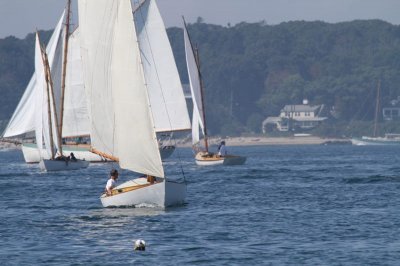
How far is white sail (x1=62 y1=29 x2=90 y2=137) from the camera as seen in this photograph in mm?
113125

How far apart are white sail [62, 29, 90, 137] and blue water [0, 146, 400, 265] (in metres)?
35.6

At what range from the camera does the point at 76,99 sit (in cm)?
11306

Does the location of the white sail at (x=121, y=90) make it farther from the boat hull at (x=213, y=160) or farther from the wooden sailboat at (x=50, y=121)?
the boat hull at (x=213, y=160)

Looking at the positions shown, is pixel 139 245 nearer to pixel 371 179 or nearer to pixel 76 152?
pixel 371 179

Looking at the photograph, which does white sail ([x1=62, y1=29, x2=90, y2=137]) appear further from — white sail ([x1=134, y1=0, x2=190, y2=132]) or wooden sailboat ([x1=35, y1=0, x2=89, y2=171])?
white sail ([x1=134, y1=0, x2=190, y2=132])

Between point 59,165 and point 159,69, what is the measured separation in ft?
44.4

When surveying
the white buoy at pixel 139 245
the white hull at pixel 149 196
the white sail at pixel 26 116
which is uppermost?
the white sail at pixel 26 116

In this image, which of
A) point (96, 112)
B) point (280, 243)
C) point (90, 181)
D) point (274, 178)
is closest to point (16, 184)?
point (90, 181)

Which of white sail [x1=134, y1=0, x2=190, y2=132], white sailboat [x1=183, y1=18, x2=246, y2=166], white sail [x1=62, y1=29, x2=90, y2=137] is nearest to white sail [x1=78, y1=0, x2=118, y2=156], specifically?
white sail [x1=134, y1=0, x2=190, y2=132]

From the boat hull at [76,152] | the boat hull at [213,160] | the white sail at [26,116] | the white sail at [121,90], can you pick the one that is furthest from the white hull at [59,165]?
the white sail at [121,90]

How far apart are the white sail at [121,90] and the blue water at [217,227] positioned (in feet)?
8.22

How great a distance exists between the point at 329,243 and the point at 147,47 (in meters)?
65.4

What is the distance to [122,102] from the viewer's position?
56.7 meters

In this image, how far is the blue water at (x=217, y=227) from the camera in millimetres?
42312
